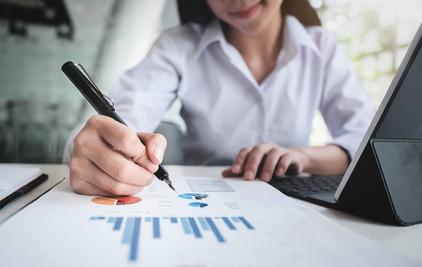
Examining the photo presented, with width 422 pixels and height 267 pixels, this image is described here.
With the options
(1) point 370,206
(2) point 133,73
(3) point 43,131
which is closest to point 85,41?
(3) point 43,131

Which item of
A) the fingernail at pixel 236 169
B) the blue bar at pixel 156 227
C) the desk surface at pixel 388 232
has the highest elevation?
the desk surface at pixel 388 232

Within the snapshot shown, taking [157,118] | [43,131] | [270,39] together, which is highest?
[270,39]

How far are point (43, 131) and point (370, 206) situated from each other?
68.0 inches

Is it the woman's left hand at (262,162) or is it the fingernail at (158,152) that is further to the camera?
the woman's left hand at (262,162)

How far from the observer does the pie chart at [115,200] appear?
312 millimetres

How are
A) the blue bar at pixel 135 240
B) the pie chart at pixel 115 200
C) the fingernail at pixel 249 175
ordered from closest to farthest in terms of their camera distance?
the blue bar at pixel 135 240 → the pie chart at pixel 115 200 → the fingernail at pixel 249 175

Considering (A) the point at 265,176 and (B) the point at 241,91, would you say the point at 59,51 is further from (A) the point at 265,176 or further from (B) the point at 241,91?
(A) the point at 265,176

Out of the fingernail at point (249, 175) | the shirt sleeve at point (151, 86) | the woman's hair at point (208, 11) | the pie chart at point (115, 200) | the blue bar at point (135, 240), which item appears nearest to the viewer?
the blue bar at point (135, 240)

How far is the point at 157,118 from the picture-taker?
80 cm

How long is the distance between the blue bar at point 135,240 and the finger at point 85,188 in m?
0.09

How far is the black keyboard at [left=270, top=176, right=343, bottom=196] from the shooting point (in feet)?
1.29

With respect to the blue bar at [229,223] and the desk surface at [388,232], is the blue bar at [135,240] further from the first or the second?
the desk surface at [388,232]

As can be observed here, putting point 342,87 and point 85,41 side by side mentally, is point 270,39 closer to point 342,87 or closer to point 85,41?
point 342,87

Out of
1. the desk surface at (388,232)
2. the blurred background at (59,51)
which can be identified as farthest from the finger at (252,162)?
the blurred background at (59,51)
